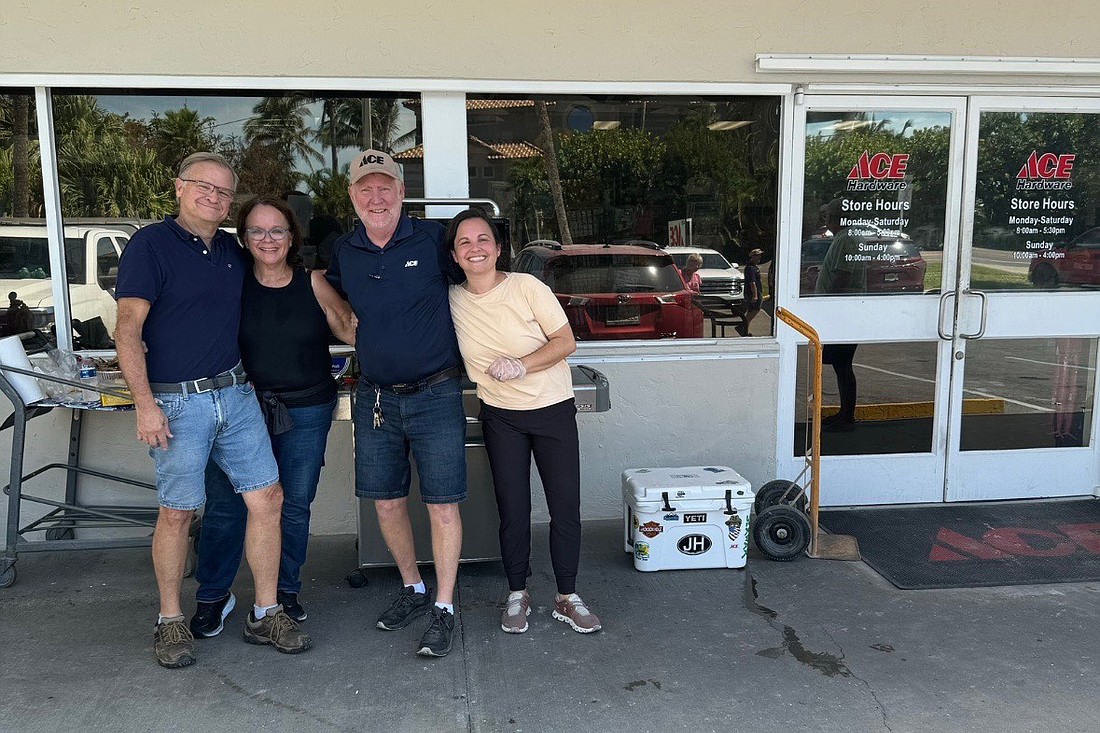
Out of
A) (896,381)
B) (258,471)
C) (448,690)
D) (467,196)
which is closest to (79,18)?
(467,196)

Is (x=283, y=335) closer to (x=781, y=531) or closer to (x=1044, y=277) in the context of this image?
(x=781, y=531)

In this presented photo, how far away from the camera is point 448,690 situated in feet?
10.4

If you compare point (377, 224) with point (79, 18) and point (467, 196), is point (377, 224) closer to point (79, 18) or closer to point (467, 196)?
point (467, 196)

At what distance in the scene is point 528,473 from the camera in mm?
3594

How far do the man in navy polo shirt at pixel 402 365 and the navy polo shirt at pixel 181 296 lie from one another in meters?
0.45

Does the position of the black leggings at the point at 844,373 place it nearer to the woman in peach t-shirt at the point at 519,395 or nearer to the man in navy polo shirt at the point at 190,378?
the woman in peach t-shirt at the point at 519,395

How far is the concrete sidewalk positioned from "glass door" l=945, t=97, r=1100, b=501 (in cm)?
126

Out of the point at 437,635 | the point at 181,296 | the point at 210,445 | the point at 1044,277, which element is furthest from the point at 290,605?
the point at 1044,277

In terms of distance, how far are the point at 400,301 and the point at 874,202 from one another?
9.24ft

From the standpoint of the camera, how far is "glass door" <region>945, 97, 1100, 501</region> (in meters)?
4.86

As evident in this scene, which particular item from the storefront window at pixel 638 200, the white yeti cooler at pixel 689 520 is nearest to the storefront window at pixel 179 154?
the storefront window at pixel 638 200

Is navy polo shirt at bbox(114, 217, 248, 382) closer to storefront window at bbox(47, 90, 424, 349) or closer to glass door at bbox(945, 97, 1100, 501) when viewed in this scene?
storefront window at bbox(47, 90, 424, 349)

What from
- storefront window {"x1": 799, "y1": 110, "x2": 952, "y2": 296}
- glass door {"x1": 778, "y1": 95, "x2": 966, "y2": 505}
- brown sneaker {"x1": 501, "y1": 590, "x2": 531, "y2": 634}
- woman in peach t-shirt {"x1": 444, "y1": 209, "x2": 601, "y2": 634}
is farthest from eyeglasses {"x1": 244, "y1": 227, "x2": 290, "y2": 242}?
storefront window {"x1": 799, "y1": 110, "x2": 952, "y2": 296}

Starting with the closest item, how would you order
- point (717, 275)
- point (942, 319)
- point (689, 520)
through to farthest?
1. point (689, 520)
2. point (717, 275)
3. point (942, 319)
